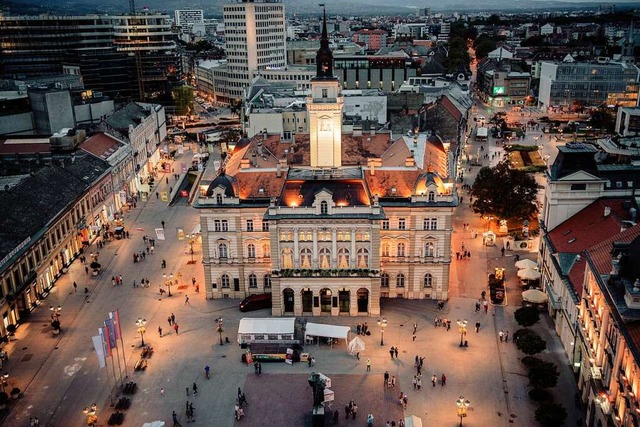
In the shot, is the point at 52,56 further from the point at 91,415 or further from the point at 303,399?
the point at 303,399

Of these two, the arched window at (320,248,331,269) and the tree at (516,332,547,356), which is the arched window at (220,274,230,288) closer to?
the arched window at (320,248,331,269)

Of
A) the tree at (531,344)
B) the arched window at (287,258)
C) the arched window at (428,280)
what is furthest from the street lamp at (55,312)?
the tree at (531,344)

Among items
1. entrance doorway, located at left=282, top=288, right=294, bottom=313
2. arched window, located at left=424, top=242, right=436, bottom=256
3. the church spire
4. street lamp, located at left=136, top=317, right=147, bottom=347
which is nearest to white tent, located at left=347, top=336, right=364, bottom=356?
entrance doorway, located at left=282, top=288, right=294, bottom=313

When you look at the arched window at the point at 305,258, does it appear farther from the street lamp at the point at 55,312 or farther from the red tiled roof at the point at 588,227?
the street lamp at the point at 55,312

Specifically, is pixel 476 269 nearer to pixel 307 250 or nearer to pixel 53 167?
pixel 307 250

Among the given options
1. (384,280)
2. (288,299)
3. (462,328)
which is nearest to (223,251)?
(288,299)
